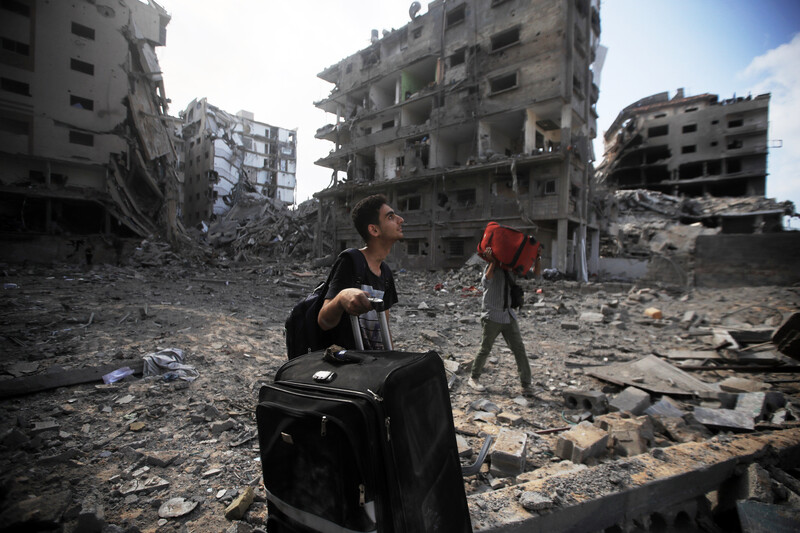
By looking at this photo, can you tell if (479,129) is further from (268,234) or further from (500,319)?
(500,319)

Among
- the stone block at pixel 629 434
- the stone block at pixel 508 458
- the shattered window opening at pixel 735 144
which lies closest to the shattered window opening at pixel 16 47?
the stone block at pixel 508 458

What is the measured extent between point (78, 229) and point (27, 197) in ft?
8.53

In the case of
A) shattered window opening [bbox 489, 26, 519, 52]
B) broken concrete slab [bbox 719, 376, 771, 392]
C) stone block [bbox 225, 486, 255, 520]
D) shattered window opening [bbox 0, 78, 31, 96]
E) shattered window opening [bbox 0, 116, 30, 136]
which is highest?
shattered window opening [bbox 489, 26, 519, 52]

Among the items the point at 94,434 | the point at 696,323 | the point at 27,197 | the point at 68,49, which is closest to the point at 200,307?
the point at 94,434

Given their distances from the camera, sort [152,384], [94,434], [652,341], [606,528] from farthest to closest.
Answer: [652,341] < [152,384] < [94,434] < [606,528]

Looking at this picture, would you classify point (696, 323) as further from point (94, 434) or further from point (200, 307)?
point (200, 307)

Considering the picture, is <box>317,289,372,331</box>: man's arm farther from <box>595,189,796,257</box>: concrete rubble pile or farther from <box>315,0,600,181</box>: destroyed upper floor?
<box>595,189,796,257</box>: concrete rubble pile

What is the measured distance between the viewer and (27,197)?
17.0 m

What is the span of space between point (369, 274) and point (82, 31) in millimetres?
27511

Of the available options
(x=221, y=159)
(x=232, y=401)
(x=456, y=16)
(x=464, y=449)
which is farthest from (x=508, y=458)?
(x=221, y=159)

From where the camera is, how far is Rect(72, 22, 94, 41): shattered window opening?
720 inches

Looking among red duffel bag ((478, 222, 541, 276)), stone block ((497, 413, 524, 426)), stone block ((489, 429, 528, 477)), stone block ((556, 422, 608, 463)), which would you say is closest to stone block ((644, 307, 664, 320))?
red duffel bag ((478, 222, 541, 276))

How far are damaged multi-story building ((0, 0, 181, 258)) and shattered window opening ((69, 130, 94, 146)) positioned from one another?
43 millimetres

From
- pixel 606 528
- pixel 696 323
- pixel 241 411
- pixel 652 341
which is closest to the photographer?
pixel 606 528
